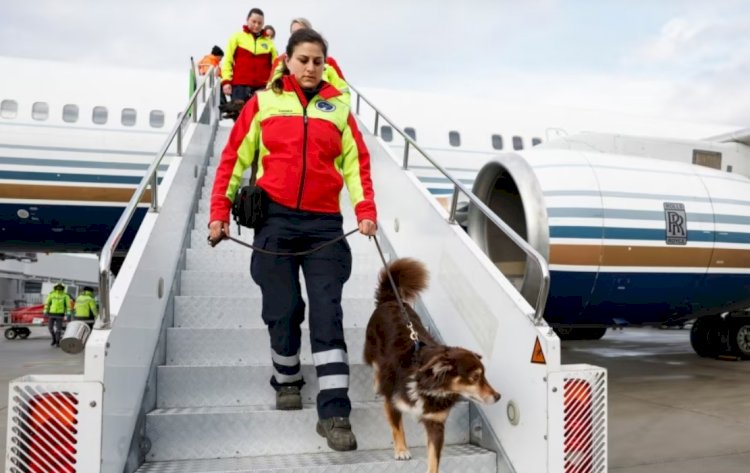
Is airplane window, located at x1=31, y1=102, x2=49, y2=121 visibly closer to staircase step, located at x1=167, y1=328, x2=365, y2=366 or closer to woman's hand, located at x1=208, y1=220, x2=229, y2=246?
staircase step, located at x1=167, y1=328, x2=365, y2=366

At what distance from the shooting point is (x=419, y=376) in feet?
7.99

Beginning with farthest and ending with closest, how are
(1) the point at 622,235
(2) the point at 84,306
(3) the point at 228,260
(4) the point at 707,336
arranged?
(2) the point at 84,306 < (4) the point at 707,336 < (1) the point at 622,235 < (3) the point at 228,260

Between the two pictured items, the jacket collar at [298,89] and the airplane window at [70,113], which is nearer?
the jacket collar at [298,89]

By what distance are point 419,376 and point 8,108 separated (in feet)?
23.2

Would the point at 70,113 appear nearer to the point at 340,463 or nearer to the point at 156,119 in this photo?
the point at 156,119

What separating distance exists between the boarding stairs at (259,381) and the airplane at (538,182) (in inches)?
61.6

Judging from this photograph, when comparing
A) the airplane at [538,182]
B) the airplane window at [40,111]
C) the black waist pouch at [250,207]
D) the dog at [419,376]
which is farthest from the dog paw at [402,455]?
the airplane window at [40,111]

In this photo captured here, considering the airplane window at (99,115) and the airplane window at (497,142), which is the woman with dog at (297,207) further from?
the airplane window at (497,142)

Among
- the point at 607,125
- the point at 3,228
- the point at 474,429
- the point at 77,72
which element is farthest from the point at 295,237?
the point at 607,125

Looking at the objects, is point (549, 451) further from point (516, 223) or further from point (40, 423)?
point (516, 223)

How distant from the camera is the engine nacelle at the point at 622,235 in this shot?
520 cm

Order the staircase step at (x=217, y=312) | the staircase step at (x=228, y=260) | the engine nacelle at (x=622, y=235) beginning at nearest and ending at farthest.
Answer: the staircase step at (x=217, y=312) < the staircase step at (x=228, y=260) < the engine nacelle at (x=622, y=235)

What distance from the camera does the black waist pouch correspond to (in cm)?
273

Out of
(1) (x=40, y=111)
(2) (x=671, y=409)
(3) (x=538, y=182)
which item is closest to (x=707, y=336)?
(2) (x=671, y=409)
